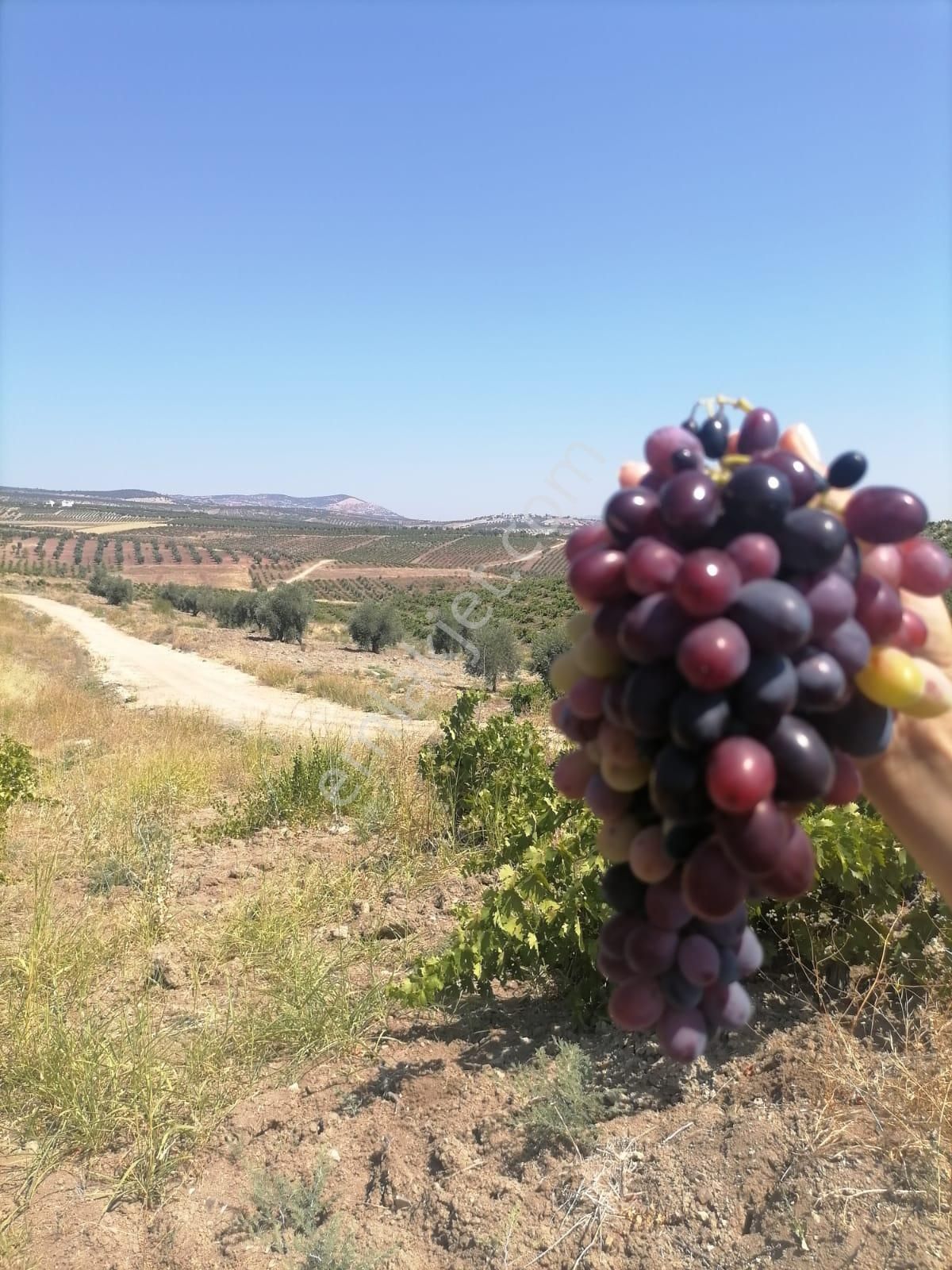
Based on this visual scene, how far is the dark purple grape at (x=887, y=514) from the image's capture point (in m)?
1.15

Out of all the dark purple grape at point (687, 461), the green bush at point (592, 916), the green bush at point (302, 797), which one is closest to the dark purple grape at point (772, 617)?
the dark purple grape at point (687, 461)

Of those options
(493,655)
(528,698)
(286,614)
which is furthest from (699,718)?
(286,614)

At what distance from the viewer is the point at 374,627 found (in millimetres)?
42281

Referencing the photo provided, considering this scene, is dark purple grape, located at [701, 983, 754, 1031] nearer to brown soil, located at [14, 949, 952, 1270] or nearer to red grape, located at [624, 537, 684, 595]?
red grape, located at [624, 537, 684, 595]

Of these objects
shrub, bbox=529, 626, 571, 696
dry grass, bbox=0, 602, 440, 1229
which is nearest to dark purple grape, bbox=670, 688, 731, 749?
dry grass, bbox=0, 602, 440, 1229

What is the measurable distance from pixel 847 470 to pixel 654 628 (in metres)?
0.47

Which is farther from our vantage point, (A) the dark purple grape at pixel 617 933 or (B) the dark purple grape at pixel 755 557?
(A) the dark purple grape at pixel 617 933

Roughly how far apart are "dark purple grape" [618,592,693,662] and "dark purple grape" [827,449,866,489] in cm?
42

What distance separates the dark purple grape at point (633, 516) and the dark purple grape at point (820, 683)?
276mm

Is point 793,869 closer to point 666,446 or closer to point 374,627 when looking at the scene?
point 666,446

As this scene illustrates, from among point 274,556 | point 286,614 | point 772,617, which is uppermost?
point 772,617

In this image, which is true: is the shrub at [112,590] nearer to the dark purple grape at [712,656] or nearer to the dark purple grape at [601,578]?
the dark purple grape at [601,578]

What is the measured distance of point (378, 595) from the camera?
9050 centimetres

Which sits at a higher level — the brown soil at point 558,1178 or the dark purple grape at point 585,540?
the dark purple grape at point 585,540
